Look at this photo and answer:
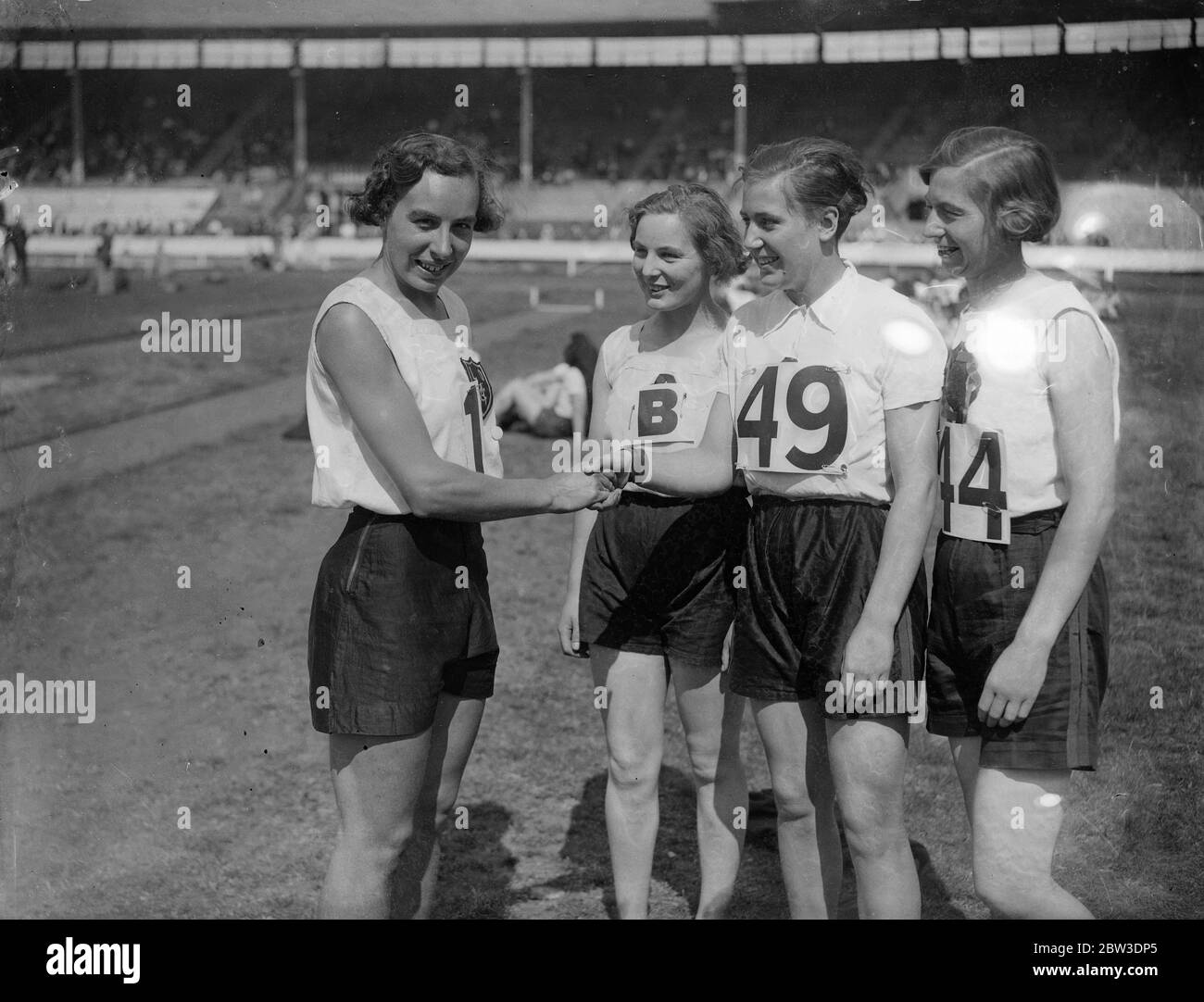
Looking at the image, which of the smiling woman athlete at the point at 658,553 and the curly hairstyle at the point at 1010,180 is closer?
the curly hairstyle at the point at 1010,180

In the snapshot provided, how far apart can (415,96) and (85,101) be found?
1.09 meters

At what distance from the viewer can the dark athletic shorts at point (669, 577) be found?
2818 mm

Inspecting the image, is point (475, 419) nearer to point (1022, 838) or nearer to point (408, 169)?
point (408, 169)

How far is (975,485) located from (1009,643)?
0.31 m

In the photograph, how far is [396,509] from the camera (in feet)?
7.80

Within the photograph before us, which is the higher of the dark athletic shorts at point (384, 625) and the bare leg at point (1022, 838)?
the dark athletic shorts at point (384, 625)

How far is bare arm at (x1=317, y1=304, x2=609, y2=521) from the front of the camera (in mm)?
2281

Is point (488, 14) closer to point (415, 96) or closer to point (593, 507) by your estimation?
point (415, 96)

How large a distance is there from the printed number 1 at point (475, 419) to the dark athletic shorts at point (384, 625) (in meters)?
0.15

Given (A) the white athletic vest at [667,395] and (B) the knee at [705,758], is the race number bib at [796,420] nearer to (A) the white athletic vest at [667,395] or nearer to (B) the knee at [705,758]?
(A) the white athletic vest at [667,395]

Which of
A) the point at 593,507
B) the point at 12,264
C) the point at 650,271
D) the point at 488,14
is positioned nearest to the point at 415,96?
the point at 488,14

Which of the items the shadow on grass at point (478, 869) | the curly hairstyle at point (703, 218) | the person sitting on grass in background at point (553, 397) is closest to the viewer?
the curly hairstyle at point (703, 218)

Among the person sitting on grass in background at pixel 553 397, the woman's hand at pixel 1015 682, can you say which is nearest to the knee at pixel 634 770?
the woman's hand at pixel 1015 682

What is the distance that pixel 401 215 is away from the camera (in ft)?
7.91
